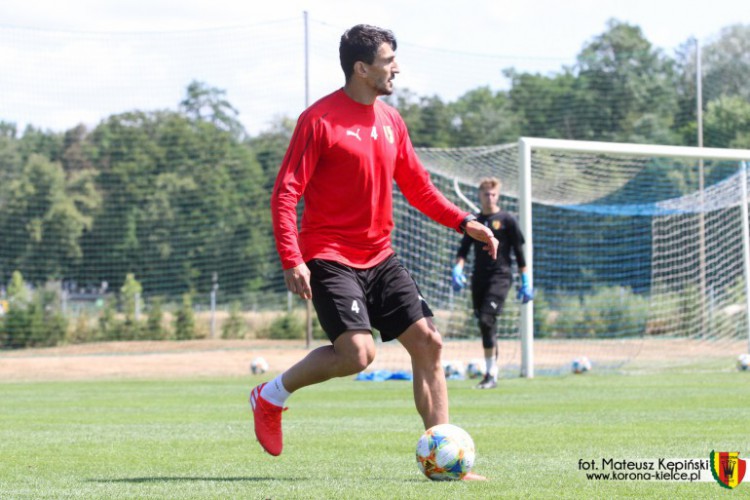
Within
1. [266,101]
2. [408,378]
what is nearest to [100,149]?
[266,101]

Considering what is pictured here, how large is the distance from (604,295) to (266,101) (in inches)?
316

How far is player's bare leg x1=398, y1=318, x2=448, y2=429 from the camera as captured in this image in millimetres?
5797

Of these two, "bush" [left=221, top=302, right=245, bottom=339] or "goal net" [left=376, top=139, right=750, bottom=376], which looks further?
"bush" [left=221, top=302, right=245, bottom=339]

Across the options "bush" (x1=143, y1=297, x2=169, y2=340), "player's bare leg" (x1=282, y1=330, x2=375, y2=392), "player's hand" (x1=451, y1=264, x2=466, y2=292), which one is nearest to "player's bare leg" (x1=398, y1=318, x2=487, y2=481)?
"player's bare leg" (x1=282, y1=330, x2=375, y2=392)

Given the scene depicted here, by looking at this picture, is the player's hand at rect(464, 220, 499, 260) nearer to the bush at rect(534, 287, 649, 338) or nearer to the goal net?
the goal net

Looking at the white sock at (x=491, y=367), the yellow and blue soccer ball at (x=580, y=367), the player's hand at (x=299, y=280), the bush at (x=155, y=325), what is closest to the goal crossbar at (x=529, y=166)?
the yellow and blue soccer ball at (x=580, y=367)

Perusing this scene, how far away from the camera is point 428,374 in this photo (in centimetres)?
586

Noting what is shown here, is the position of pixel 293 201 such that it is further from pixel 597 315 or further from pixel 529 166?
pixel 597 315

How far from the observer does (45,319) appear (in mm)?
26562

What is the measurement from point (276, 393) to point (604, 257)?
19.5 meters

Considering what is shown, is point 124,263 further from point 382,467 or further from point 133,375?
point 382,467

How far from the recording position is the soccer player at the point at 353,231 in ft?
18.4

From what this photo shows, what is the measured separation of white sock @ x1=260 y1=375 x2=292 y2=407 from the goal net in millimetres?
8906

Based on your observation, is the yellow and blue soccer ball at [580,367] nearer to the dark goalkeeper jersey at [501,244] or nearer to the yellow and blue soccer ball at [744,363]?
the yellow and blue soccer ball at [744,363]
